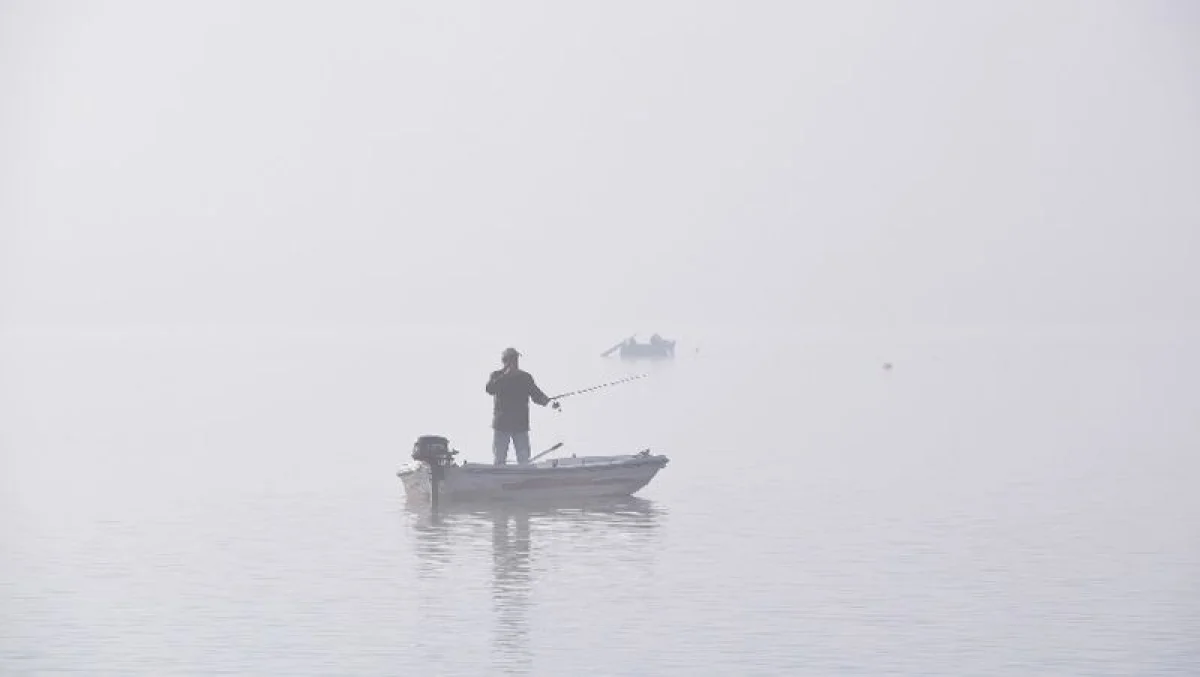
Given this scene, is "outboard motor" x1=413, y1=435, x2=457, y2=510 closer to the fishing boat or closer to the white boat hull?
the fishing boat

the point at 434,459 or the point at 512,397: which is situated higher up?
the point at 512,397

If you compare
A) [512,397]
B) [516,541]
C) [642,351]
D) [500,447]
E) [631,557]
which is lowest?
[631,557]

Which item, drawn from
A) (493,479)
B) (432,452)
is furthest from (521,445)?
(432,452)

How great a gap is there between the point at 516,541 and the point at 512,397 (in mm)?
5177

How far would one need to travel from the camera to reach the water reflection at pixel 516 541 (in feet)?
84.3

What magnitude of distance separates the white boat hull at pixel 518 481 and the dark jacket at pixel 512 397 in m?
0.78

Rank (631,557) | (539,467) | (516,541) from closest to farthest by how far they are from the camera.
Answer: (631,557), (516,541), (539,467)

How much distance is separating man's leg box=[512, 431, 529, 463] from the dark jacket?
27 cm

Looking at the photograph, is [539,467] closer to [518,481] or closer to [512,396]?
[518,481]

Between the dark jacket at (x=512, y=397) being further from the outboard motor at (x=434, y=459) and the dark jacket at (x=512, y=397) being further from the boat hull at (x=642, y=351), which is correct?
the boat hull at (x=642, y=351)

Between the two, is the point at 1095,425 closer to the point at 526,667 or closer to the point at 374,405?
the point at 374,405

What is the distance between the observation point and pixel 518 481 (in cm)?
3956

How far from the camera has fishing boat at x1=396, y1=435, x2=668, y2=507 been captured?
3916cm

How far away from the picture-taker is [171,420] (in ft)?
260
